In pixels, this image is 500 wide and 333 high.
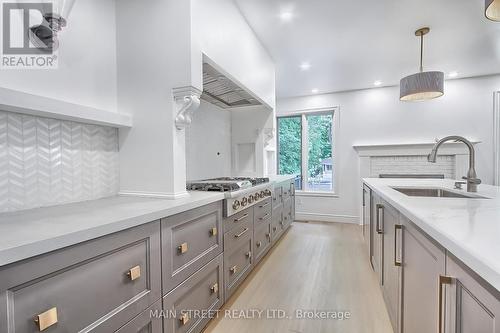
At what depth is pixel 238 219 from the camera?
2057 mm

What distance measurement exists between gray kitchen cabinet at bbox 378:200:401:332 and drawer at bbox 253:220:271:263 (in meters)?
1.15

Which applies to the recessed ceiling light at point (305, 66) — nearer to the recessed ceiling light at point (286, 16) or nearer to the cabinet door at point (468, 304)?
the recessed ceiling light at point (286, 16)

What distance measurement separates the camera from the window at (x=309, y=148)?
16.1ft

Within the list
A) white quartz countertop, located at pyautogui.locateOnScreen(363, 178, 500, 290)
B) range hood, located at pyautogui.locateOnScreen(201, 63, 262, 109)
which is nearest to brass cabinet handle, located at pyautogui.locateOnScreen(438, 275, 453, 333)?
white quartz countertop, located at pyautogui.locateOnScreen(363, 178, 500, 290)

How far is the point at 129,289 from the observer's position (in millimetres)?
1030

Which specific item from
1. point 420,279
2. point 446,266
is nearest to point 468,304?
point 446,266

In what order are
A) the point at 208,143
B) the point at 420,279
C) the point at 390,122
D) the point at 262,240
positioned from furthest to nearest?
the point at 390,122, the point at 208,143, the point at 262,240, the point at 420,279

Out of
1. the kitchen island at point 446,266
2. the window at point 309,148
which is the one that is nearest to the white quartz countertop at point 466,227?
the kitchen island at point 446,266

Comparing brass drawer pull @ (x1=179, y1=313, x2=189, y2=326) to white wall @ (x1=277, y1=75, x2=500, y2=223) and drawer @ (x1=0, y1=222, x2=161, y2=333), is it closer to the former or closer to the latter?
drawer @ (x1=0, y1=222, x2=161, y2=333)

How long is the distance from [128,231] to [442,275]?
46.7 inches

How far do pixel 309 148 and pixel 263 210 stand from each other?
2.74 meters

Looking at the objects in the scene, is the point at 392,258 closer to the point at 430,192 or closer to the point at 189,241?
the point at 430,192

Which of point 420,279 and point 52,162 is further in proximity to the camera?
point 52,162

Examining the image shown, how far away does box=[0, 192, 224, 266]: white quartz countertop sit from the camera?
0.69 metres
